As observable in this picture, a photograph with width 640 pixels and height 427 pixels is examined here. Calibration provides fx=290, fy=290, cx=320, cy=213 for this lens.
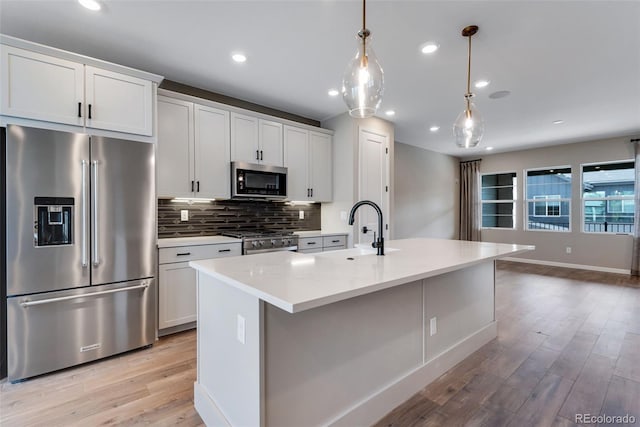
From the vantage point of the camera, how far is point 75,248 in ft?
7.24

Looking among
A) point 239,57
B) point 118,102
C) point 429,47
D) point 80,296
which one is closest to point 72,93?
point 118,102

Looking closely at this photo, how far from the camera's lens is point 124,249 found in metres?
2.42

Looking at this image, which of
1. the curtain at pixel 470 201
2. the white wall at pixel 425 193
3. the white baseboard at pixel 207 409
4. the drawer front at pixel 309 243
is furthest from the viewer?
the curtain at pixel 470 201

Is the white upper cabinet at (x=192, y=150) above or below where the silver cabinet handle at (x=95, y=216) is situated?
above

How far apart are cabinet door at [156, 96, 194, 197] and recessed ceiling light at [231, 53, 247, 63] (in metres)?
0.77

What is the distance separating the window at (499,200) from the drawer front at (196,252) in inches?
267

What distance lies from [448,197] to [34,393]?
25.5ft

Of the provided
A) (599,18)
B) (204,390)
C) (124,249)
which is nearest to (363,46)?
(599,18)

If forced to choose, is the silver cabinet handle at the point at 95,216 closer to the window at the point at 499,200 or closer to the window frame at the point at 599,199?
the window at the point at 499,200

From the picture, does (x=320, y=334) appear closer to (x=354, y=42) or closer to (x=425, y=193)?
(x=354, y=42)

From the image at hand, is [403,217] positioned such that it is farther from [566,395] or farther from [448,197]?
[566,395]

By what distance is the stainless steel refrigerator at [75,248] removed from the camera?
2.03 m

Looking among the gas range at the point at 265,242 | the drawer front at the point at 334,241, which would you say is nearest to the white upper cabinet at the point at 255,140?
the gas range at the point at 265,242

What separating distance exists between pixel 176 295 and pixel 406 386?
2.18 meters
